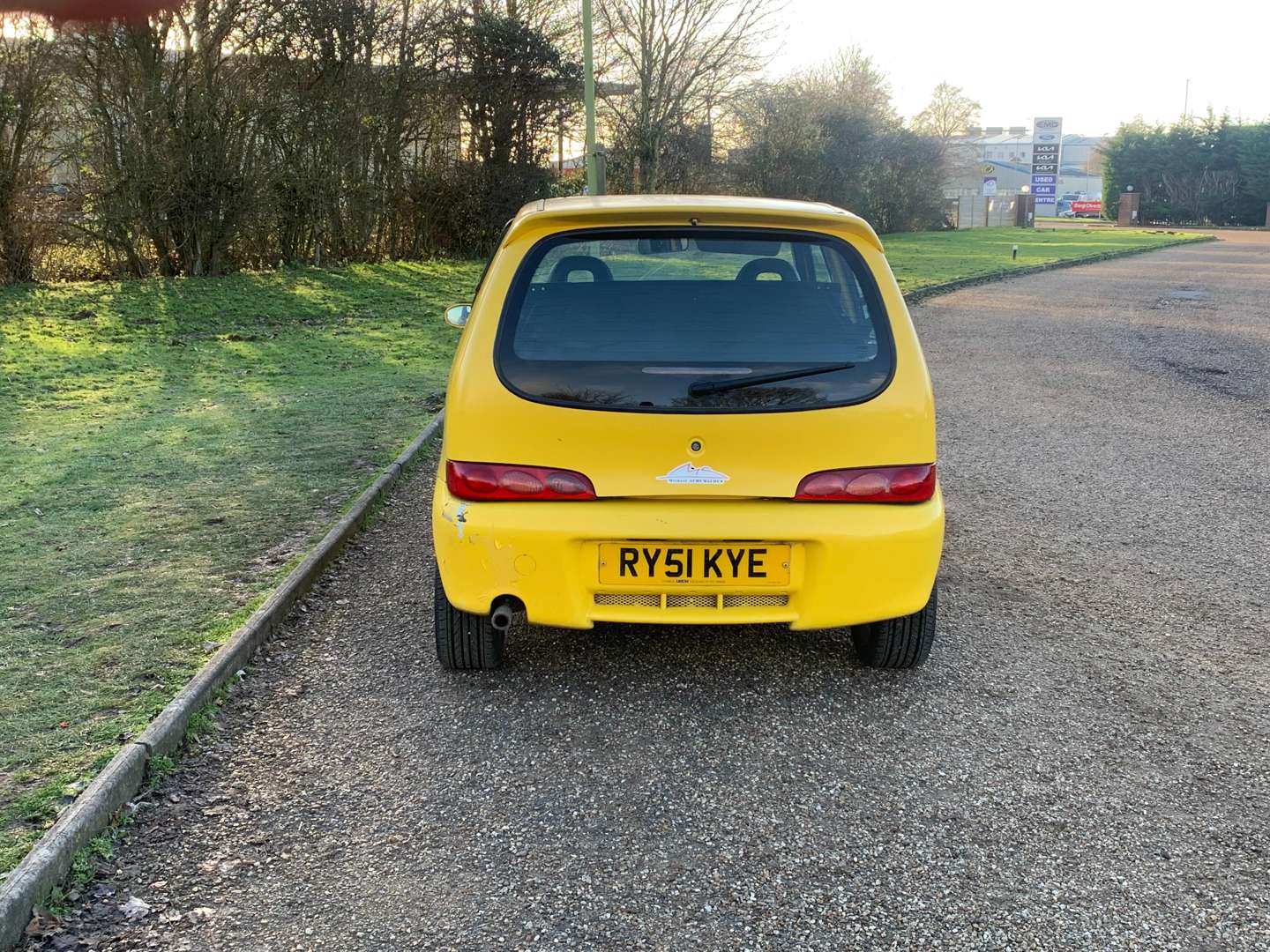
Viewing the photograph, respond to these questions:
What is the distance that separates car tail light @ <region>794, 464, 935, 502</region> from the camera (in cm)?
354

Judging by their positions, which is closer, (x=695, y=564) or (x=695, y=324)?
(x=695, y=564)

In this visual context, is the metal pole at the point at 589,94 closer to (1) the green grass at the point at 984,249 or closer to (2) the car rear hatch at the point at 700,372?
(1) the green grass at the point at 984,249

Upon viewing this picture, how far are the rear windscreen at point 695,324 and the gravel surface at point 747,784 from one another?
1.10 m

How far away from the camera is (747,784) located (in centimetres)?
327

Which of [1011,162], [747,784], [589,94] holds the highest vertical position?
[1011,162]

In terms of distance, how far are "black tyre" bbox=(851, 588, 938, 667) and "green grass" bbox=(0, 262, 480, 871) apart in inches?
93.1

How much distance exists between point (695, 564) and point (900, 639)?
3.01ft

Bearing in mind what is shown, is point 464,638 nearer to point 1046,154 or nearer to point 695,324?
point 695,324

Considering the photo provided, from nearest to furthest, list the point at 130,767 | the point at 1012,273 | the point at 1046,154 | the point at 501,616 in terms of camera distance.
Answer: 1. the point at 130,767
2. the point at 501,616
3. the point at 1012,273
4. the point at 1046,154

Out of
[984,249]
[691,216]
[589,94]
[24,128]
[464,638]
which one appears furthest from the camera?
[984,249]

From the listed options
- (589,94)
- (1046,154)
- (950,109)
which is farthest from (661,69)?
(950,109)

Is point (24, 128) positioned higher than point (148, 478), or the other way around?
point (24, 128)

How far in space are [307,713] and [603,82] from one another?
25394 millimetres

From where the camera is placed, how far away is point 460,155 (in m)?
23.4
